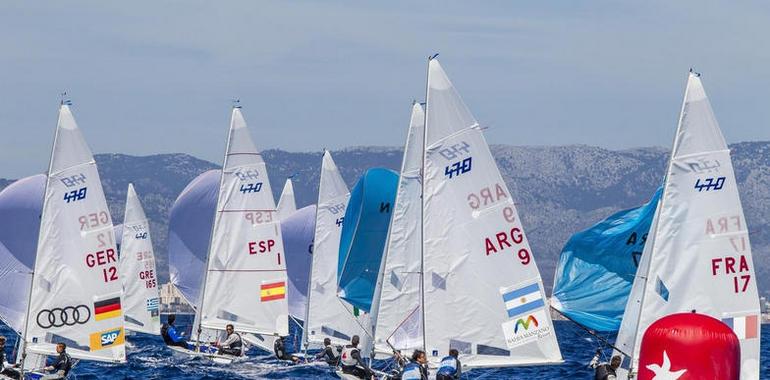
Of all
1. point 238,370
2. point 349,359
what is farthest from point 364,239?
point 238,370

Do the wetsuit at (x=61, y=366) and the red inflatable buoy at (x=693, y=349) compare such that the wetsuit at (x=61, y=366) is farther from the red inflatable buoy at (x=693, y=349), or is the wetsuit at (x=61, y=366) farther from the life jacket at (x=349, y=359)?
the red inflatable buoy at (x=693, y=349)

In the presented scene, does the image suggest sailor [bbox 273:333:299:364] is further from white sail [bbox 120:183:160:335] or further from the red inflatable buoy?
the red inflatable buoy

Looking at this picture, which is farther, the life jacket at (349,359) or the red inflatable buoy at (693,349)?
the life jacket at (349,359)

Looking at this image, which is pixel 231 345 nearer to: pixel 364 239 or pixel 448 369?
pixel 364 239

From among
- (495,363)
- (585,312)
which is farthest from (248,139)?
(495,363)

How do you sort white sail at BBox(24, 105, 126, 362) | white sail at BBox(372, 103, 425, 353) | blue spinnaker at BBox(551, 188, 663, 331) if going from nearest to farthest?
white sail at BBox(372, 103, 425, 353)
white sail at BBox(24, 105, 126, 362)
blue spinnaker at BBox(551, 188, 663, 331)

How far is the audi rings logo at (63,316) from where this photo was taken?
34750mm

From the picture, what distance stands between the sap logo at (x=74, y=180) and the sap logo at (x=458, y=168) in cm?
949

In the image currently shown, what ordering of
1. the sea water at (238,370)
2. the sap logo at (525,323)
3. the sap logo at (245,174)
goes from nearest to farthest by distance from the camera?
the sap logo at (525,323)
the sea water at (238,370)
the sap logo at (245,174)

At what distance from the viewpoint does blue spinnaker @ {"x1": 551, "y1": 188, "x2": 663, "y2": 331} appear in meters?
35.5

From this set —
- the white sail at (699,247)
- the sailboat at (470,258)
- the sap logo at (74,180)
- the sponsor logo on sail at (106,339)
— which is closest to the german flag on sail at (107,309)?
the sponsor logo on sail at (106,339)

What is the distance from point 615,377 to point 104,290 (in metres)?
12.4

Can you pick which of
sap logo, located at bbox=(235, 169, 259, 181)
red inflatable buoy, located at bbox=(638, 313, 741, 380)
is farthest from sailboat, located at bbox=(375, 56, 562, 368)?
sap logo, located at bbox=(235, 169, 259, 181)

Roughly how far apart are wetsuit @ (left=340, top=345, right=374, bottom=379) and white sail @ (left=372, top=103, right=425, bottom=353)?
2.34m
